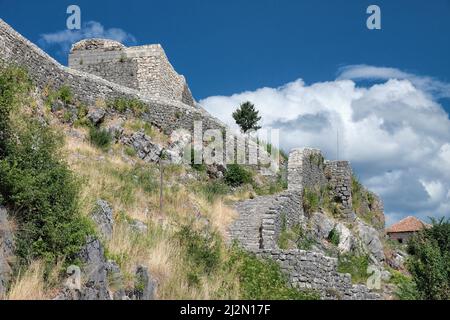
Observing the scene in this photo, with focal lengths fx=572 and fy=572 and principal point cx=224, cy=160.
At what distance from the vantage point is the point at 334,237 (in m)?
20.1

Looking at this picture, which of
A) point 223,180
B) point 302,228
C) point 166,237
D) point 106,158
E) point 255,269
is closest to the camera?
point 166,237

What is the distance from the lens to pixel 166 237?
11.5 meters

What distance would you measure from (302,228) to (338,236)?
1.75m

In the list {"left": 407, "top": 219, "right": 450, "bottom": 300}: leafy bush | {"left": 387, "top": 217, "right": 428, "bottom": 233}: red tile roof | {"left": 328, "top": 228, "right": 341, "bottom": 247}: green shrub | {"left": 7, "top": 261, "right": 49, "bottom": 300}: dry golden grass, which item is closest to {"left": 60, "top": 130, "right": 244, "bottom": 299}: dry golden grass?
{"left": 7, "top": 261, "right": 49, "bottom": 300}: dry golden grass

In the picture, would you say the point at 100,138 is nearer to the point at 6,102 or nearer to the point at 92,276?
the point at 6,102

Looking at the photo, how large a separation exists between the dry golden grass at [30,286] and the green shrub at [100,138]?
34.9ft

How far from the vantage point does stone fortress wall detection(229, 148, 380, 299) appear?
13727 millimetres

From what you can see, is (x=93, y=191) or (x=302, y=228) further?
(x=302, y=228)

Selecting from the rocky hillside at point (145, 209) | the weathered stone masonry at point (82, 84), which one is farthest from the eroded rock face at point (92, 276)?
the weathered stone masonry at point (82, 84)

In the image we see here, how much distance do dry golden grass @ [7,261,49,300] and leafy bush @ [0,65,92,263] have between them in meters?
0.29

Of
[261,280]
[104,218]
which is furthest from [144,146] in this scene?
[104,218]
